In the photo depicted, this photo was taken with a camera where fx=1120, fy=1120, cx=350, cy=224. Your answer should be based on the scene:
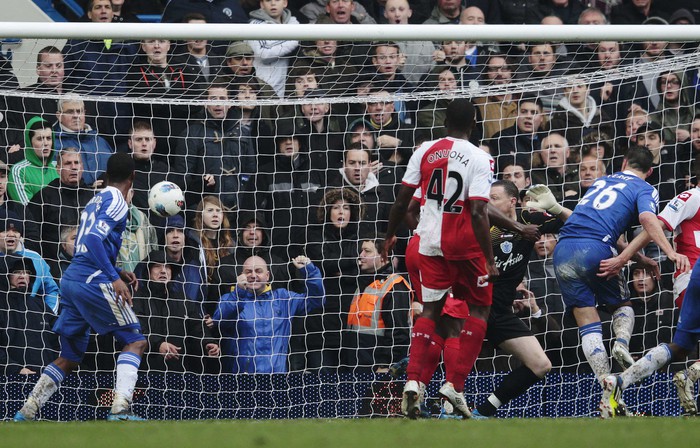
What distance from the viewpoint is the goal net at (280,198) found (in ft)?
32.8

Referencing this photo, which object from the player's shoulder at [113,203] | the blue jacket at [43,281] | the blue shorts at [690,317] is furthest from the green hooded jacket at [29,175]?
the blue shorts at [690,317]

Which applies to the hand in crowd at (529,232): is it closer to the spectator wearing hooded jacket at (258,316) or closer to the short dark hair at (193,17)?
the spectator wearing hooded jacket at (258,316)

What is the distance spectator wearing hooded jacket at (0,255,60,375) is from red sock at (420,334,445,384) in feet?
13.2

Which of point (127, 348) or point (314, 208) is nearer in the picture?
point (127, 348)

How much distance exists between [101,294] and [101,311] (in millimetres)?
138

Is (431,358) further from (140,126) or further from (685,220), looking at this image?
(140,126)

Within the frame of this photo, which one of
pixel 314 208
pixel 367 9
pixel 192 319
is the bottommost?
pixel 192 319

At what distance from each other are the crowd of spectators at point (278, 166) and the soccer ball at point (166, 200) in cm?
86

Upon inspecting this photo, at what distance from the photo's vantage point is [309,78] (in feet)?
35.1

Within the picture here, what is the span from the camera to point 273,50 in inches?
441

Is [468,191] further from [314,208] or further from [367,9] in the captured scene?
[367,9]

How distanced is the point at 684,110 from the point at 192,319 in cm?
522

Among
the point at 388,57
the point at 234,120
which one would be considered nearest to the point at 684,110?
the point at 388,57

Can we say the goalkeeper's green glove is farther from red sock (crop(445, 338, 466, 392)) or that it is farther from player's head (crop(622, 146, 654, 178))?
red sock (crop(445, 338, 466, 392))
